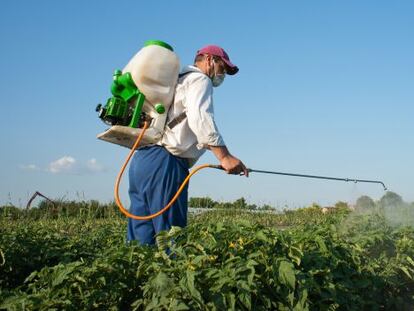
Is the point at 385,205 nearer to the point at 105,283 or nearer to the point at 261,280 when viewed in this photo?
the point at 261,280

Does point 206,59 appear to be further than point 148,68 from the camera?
Yes

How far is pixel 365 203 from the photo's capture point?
615 centimetres

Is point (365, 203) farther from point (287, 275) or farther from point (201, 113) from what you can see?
point (287, 275)

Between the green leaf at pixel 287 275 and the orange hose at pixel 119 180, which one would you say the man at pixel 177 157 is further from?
the green leaf at pixel 287 275

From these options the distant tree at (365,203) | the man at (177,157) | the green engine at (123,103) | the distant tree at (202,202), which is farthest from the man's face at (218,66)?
the distant tree at (202,202)

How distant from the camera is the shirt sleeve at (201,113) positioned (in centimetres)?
329

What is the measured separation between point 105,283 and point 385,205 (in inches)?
179

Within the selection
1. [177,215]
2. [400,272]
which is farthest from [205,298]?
[400,272]

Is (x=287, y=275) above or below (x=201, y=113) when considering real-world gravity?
below

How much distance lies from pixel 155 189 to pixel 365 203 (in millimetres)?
3484

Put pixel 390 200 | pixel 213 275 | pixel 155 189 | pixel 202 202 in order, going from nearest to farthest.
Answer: pixel 213 275
pixel 155 189
pixel 390 200
pixel 202 202

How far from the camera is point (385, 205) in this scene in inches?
239

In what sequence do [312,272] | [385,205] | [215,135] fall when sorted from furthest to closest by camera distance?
[385,205]
[215,135]
[312,272]

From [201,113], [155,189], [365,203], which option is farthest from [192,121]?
[365,203]
